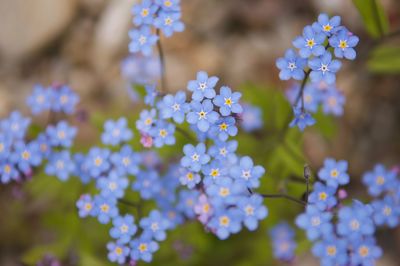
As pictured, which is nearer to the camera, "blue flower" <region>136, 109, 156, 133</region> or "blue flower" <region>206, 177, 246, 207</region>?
"blue flower" <region>206, 177, 246, 207</region>

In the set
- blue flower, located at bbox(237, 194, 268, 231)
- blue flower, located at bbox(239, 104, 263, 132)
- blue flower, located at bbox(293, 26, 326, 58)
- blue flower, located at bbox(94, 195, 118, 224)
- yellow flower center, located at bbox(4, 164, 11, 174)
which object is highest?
blue flower, located at bbox(239, 104, 263, 132)

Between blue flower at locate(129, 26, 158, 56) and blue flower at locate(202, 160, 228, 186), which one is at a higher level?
blue flower at locate(129, 26, 158, 56)

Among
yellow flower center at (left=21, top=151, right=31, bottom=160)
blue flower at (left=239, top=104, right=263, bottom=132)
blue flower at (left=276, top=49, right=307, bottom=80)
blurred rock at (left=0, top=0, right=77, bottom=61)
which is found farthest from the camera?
blurred rock at (left=0, top=0, right=77, bottom=61)

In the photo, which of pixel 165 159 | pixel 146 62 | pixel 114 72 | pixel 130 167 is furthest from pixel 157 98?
pixel 114 72

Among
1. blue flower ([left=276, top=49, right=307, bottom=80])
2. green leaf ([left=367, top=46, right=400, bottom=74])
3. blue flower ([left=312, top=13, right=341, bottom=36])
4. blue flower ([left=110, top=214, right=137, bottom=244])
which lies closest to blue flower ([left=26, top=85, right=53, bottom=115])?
blue flower ([left=110, top=214, right=137, bottom=244])

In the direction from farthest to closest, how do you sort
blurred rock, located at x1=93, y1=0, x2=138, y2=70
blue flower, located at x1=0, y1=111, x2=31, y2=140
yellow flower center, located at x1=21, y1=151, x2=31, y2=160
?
blurred rock, located at x1=93, y1=0, x2=138, y2=70, blue flower, located at x1=0, y1=111, x2=31, y2=140, yellow flower center, located at x1=21, y1=151, x2=31, y2=160

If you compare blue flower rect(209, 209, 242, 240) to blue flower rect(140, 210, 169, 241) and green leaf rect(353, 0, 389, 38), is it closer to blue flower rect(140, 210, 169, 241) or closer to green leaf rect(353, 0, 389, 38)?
blue flower rect(140, 210, 169, 241)
